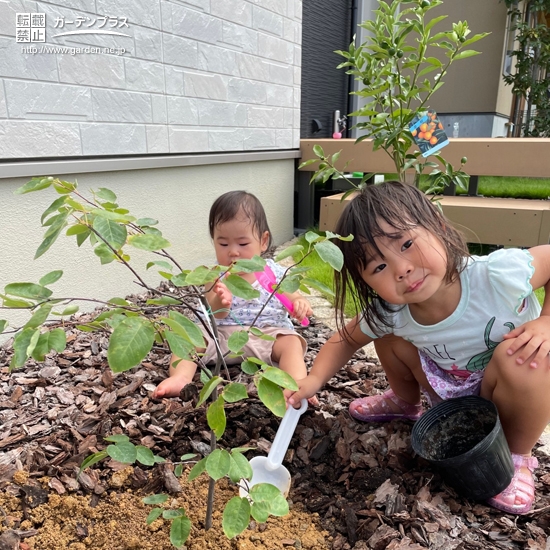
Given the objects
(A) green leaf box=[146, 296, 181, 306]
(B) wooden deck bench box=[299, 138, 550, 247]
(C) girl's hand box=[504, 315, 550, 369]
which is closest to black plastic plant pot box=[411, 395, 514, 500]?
(C) girl's hand box=[504, 315, 550, 369]

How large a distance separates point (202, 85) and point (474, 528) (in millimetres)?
3000

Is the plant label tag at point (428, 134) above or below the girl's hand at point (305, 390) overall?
above

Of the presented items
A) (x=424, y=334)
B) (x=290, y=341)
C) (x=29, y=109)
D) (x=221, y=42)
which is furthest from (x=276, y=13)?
(x=424, y=334)

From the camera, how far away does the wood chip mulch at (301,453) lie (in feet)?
3.99

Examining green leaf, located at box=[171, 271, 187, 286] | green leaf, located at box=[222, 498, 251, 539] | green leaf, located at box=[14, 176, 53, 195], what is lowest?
green leaf, located at box=[222, 498, 251, 539]

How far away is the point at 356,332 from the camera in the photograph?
1.57 metres

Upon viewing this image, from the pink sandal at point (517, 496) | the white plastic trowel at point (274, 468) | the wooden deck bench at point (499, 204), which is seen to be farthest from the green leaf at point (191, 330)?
the wooden deck bench at point (499, 204)

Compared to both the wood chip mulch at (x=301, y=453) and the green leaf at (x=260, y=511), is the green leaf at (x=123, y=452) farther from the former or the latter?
the wood chip mulch at (x=301, y=453)

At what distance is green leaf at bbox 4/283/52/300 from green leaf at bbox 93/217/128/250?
6.3 inches

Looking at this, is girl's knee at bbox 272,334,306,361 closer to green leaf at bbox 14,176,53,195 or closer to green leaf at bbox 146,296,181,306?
green leaf at bbox 146,296,181,306

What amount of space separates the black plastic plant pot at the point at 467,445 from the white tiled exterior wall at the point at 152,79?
2080mm

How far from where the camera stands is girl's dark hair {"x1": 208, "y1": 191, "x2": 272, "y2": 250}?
6.72 feet

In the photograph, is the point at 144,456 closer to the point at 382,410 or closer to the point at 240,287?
the point at 240,287

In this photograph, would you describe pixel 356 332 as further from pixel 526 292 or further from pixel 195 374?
pixel 195 374
